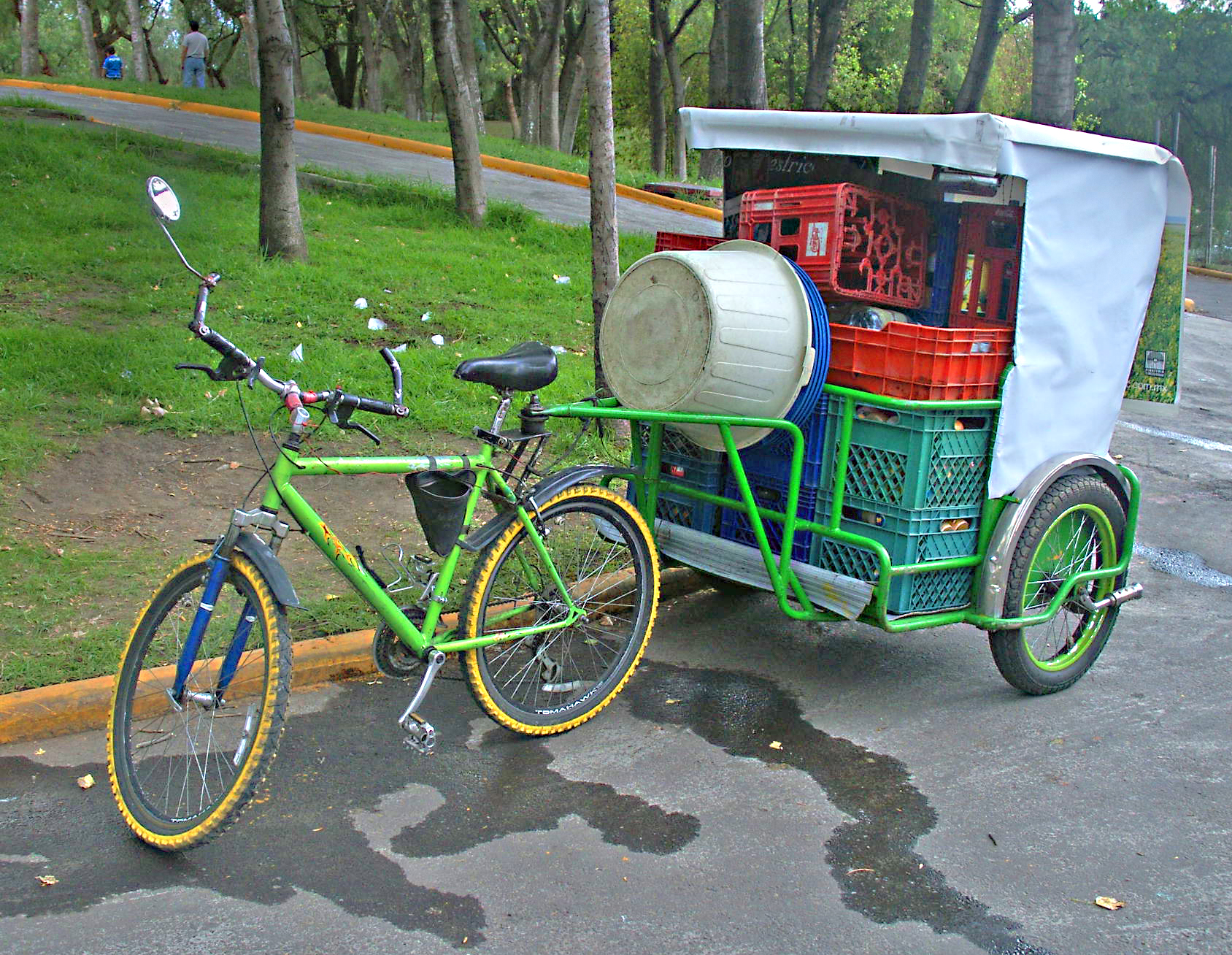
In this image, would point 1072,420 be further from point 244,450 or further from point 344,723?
point 244,450

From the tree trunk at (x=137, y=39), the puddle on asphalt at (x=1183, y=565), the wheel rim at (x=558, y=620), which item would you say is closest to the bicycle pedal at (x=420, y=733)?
the wheel rim at (x=558, y=620)

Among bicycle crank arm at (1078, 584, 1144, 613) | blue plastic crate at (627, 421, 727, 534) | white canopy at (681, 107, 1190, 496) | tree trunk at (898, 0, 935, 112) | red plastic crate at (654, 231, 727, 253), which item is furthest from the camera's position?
tree trunk at (898, 0, 935, 112)

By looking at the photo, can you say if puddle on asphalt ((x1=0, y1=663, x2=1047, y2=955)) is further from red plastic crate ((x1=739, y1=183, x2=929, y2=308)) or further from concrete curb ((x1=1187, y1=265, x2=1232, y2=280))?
concrete curb ((x1=1187, y1=265, x2=1232, y2=280))

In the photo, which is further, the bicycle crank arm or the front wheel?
the bicycle crank arm

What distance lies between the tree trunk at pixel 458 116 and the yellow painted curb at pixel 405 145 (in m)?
4.95

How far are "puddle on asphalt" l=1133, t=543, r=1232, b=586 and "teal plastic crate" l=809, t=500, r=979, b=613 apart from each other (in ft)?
7.51

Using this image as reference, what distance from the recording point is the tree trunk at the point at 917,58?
16.1 meters

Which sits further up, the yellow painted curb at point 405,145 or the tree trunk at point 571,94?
the tree trunk at point 571,94

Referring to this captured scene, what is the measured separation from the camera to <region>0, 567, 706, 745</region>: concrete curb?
3734 mm

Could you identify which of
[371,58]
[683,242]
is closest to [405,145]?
[371,58]

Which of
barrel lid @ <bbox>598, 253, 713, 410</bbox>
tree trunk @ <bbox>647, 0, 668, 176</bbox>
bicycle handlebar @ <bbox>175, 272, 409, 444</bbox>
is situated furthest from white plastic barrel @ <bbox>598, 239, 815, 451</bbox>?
tree trunk @ <bbox>647, 0, 668, 176</bbox>

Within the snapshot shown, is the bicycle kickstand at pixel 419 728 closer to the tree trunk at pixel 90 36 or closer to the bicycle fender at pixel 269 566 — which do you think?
the bicycle fender at pixel 269 566

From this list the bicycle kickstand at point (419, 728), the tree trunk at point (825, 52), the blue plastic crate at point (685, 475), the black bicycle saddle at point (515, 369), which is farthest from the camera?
the tree trunk at point (825, 52)

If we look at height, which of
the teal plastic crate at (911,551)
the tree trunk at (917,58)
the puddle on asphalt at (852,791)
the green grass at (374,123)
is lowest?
the puddle on asphalt at (852,791)
